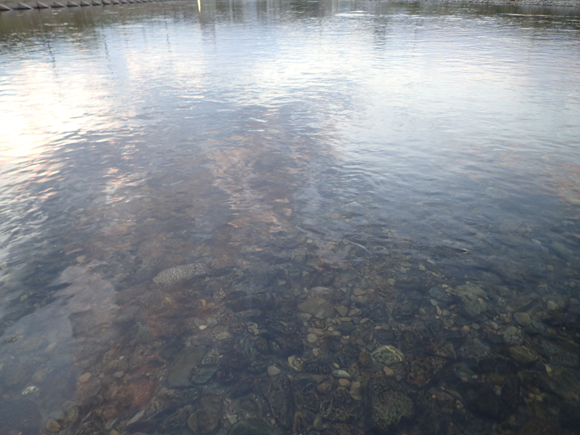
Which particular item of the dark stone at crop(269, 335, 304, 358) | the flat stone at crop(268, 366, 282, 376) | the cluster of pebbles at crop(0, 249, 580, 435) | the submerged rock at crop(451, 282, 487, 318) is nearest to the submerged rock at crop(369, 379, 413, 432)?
the cluster of pebbles at crop(0, 249, 580, 435)

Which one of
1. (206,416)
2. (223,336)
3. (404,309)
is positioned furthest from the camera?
(404,309)

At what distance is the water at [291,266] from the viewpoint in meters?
4.39

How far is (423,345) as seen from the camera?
508cm

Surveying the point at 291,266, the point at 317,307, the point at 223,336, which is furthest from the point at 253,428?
the point at 291,266

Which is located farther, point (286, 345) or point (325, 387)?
point (286, 345)

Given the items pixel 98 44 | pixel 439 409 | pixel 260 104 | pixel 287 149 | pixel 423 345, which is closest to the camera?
pixel 439 409

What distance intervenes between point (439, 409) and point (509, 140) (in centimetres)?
1003

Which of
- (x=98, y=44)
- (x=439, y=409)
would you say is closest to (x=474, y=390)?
(x=439, y=409)

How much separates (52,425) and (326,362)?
319cm

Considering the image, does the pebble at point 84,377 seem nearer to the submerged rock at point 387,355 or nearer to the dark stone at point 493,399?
the submerged rock at point 387,355

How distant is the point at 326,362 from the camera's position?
16.0 feet

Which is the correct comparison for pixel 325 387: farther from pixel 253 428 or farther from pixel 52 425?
pixel 52 425

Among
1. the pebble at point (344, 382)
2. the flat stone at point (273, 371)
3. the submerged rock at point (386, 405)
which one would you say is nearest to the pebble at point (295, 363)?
the flat stone at point (273, 371)

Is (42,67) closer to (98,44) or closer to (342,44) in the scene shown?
(98,44)
